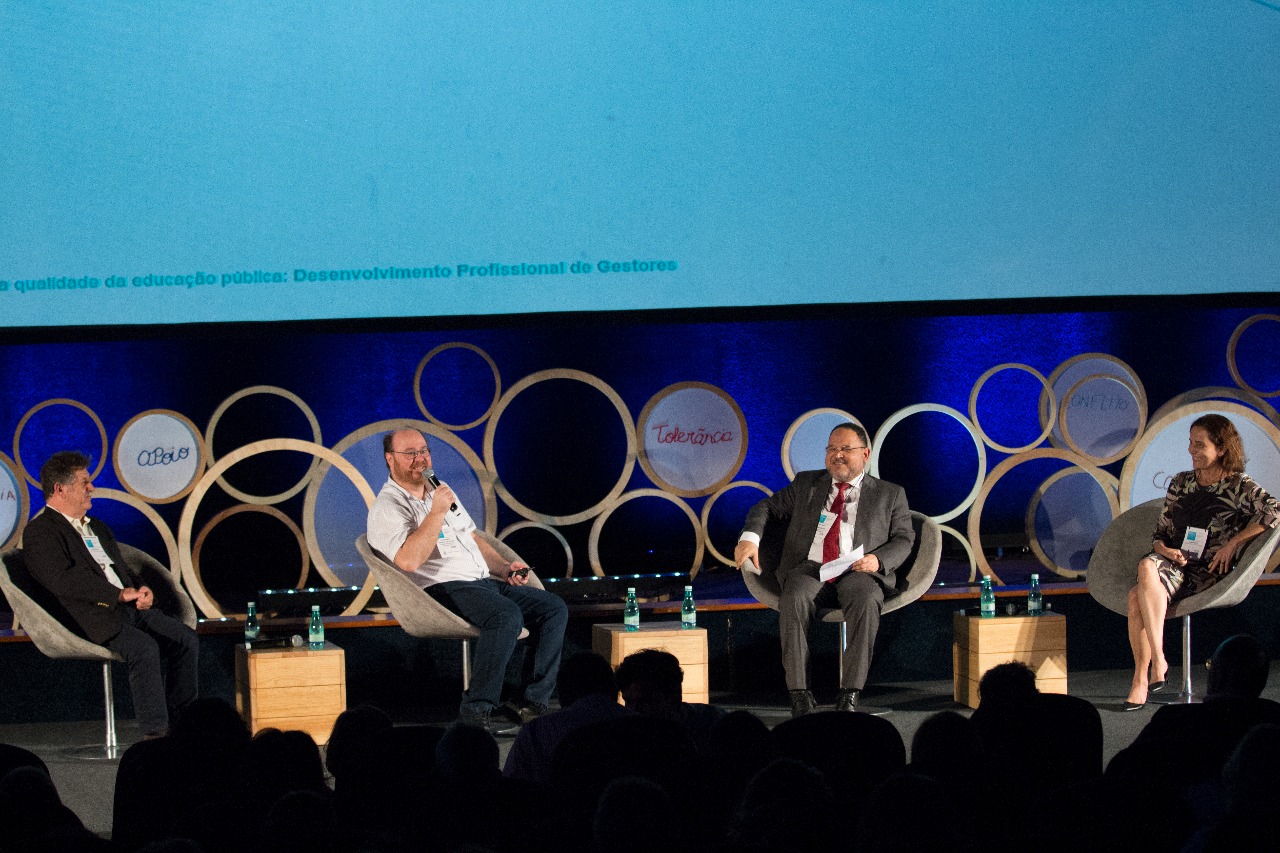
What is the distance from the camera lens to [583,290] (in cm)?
613

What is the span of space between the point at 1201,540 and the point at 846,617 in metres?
1.40

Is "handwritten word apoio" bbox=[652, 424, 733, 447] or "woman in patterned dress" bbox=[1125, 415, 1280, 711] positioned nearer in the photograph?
"woman in patterned dress" bbox=[1125, 415, 1280, 711]

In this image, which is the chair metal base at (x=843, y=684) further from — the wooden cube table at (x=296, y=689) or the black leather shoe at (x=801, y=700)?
the wooden cube table at (x=296, y=689)

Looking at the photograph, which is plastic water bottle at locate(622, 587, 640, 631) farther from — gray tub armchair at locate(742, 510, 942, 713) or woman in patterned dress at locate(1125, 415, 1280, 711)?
woman in patterned dress at locate(1125, 415, 1280, 711)

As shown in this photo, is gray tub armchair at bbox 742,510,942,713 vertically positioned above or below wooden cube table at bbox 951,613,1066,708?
above

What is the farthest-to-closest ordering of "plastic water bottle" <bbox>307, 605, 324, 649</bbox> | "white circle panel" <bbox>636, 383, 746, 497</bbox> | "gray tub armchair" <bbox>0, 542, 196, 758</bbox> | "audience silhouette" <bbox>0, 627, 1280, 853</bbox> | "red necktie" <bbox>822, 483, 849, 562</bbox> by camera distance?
"white circle panel" <bbox>636, 383, 746, 497</bbox> → "red necktie" <bbox>822, 483, 849, 562</bbox> → "plastic water bottle" <bbox>307, 605, 324, 649</bbox> → "gray tub armchair" <bbox>0, 542, 196, 758</bbox> → "audience silhouette" <bbox>0, 627, 1280, 853</bbox>

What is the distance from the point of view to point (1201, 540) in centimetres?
565

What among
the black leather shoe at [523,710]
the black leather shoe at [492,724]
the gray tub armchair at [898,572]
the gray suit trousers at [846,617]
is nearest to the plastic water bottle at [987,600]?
the gray tub armchair at [898,572]

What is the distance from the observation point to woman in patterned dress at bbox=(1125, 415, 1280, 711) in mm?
5594

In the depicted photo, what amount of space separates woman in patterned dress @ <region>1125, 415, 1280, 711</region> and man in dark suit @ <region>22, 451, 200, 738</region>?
3.63m

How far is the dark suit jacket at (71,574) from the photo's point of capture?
17.2 feet

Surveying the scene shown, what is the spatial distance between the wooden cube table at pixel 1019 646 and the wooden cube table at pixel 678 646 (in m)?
1.05

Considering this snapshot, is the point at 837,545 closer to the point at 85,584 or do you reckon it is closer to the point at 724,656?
the point at 724,656

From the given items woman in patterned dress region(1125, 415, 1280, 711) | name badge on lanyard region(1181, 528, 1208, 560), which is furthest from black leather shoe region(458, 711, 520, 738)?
name badge on lanyard region(1181, 528, 1208, 560)
